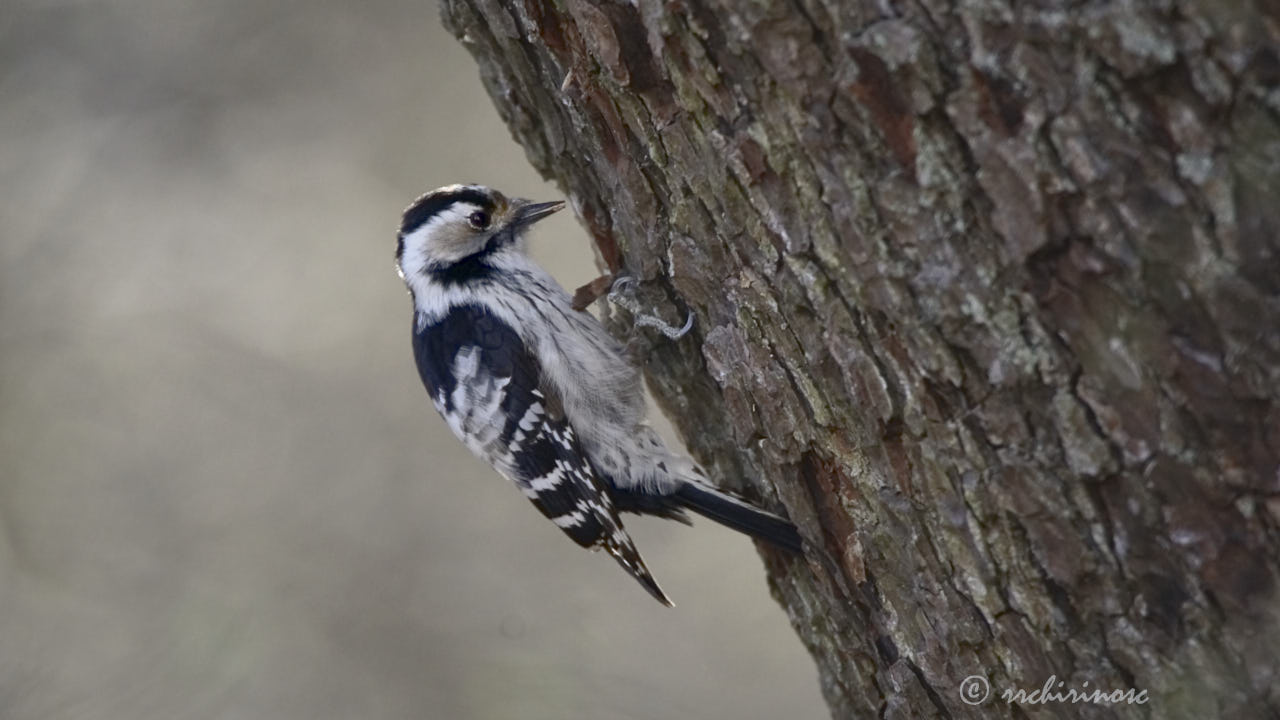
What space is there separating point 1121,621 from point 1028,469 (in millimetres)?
348

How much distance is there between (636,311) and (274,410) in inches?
189

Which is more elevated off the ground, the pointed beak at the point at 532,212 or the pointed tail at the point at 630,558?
the pointed beak at the point at 532,212

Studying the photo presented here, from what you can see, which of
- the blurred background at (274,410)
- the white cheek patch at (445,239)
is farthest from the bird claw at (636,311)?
the blurred background at (274,410)

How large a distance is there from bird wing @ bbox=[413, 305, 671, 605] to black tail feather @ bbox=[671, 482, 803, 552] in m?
0.33

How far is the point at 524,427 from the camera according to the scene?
403 centimetres

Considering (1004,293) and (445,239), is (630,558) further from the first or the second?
(1004,293)

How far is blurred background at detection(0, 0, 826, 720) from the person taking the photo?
6805 millimetres

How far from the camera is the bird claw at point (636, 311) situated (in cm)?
323

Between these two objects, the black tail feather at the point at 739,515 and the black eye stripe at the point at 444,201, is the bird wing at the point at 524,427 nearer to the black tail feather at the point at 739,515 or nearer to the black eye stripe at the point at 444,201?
the black tail feather at the point at 739,515

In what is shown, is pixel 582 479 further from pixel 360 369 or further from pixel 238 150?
pixel 238 150

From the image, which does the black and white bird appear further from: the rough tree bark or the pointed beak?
the rough tree bark

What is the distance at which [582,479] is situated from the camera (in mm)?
3945
